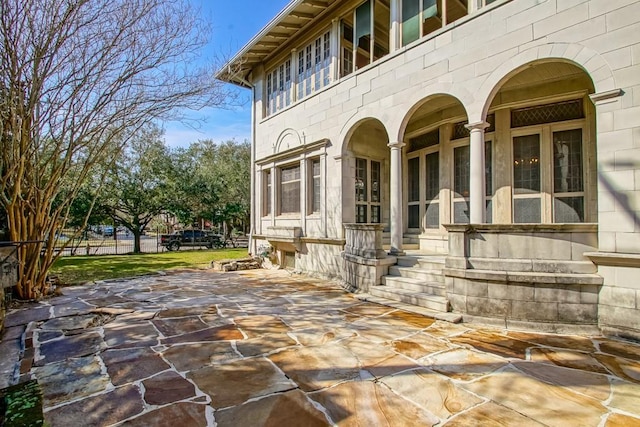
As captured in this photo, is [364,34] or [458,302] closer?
[458,302]

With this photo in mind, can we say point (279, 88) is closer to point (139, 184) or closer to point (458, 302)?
point (458, 302)

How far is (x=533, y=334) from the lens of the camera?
4.28 m

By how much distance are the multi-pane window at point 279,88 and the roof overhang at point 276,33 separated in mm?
571

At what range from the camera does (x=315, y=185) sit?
9.40 meters

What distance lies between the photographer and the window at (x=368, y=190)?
29.4 feet

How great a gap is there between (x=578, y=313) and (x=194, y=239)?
788 inches

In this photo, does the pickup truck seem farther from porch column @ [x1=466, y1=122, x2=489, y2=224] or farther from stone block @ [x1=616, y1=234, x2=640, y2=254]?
stone block @ [x1=616, y1=234, x2=640, y2=254]

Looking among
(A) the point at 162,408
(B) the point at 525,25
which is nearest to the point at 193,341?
(A) the point at 162,408

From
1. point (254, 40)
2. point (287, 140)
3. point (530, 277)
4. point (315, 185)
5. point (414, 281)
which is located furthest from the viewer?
point (287, 140)

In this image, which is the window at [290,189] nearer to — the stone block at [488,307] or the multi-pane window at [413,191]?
the multi-pane window at [413,191]

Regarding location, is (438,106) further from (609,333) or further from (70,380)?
(70,380)

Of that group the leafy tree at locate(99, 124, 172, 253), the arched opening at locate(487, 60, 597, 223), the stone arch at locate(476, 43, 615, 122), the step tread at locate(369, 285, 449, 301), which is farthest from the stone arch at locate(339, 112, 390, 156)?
the leafy tree at locate(99, 124, 172, 253)

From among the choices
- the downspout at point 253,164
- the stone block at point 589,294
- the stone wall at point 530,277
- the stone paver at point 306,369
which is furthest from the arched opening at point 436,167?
the downspout at point 253,164

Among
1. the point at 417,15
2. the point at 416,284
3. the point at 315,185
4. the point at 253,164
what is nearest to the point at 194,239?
the point at 253,164
